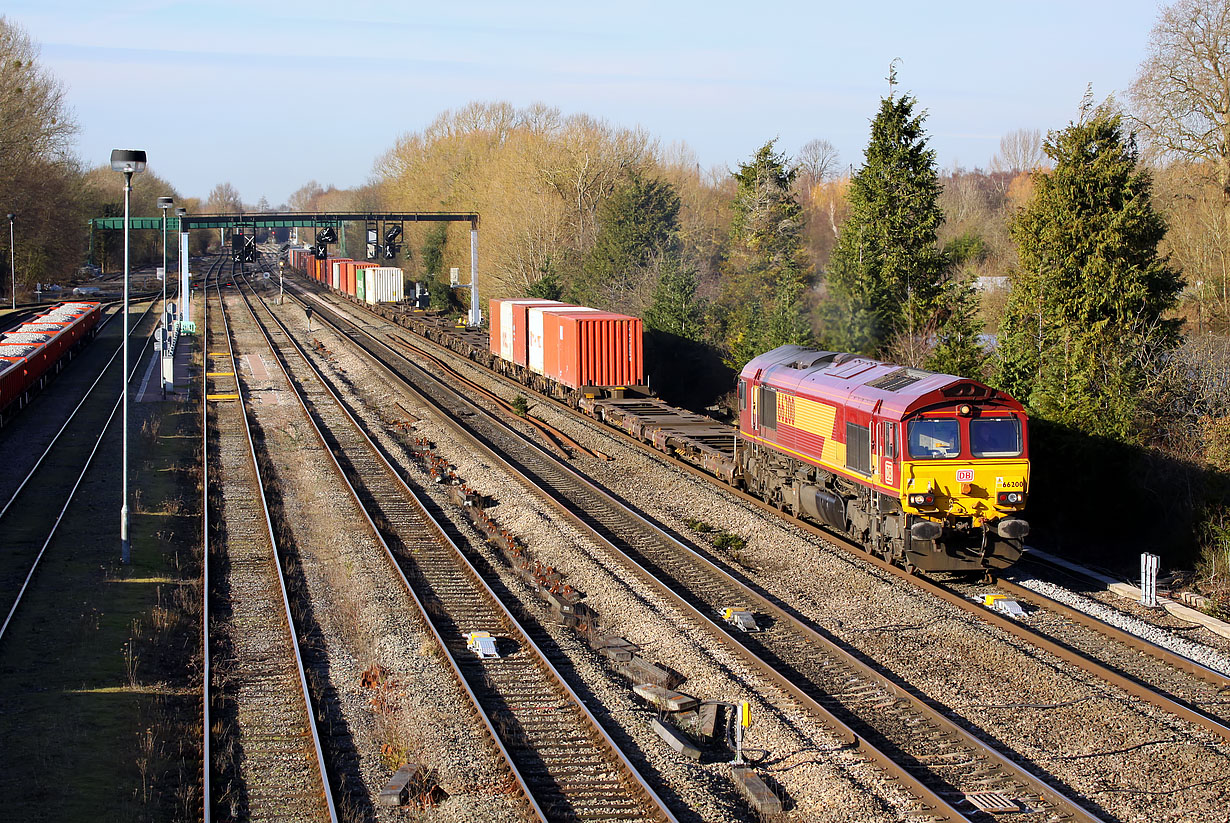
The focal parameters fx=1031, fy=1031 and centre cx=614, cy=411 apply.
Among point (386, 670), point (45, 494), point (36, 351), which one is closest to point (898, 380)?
point (386, 670)

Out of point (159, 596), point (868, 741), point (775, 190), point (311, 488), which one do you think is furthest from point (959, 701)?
point (775, 190)

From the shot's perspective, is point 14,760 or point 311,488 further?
point 311,488

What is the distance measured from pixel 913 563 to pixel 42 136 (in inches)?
2664

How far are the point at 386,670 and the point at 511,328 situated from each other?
27.1m

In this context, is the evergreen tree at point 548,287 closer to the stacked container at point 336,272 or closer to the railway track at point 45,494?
the railway track at point 45,494

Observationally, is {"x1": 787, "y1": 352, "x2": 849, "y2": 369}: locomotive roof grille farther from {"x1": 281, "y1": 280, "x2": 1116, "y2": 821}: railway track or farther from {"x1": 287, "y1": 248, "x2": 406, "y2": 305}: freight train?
{"x1": 287, "y1": 248, "x2": 406, "y2": 305}: freight train

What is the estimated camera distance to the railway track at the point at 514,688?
925 centimetres

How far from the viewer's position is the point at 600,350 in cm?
3044

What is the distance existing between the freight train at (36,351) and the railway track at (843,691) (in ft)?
63.2

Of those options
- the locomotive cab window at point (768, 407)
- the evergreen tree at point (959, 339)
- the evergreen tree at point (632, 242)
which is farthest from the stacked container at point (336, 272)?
the locomotive cab window at point (768, 407)

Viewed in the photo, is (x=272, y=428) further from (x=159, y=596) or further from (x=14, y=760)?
(x=14, y=760)

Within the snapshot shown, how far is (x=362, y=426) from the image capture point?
29.8 m

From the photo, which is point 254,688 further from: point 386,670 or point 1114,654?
point 1114,654

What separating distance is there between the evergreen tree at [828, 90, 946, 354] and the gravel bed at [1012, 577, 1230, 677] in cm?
1436
